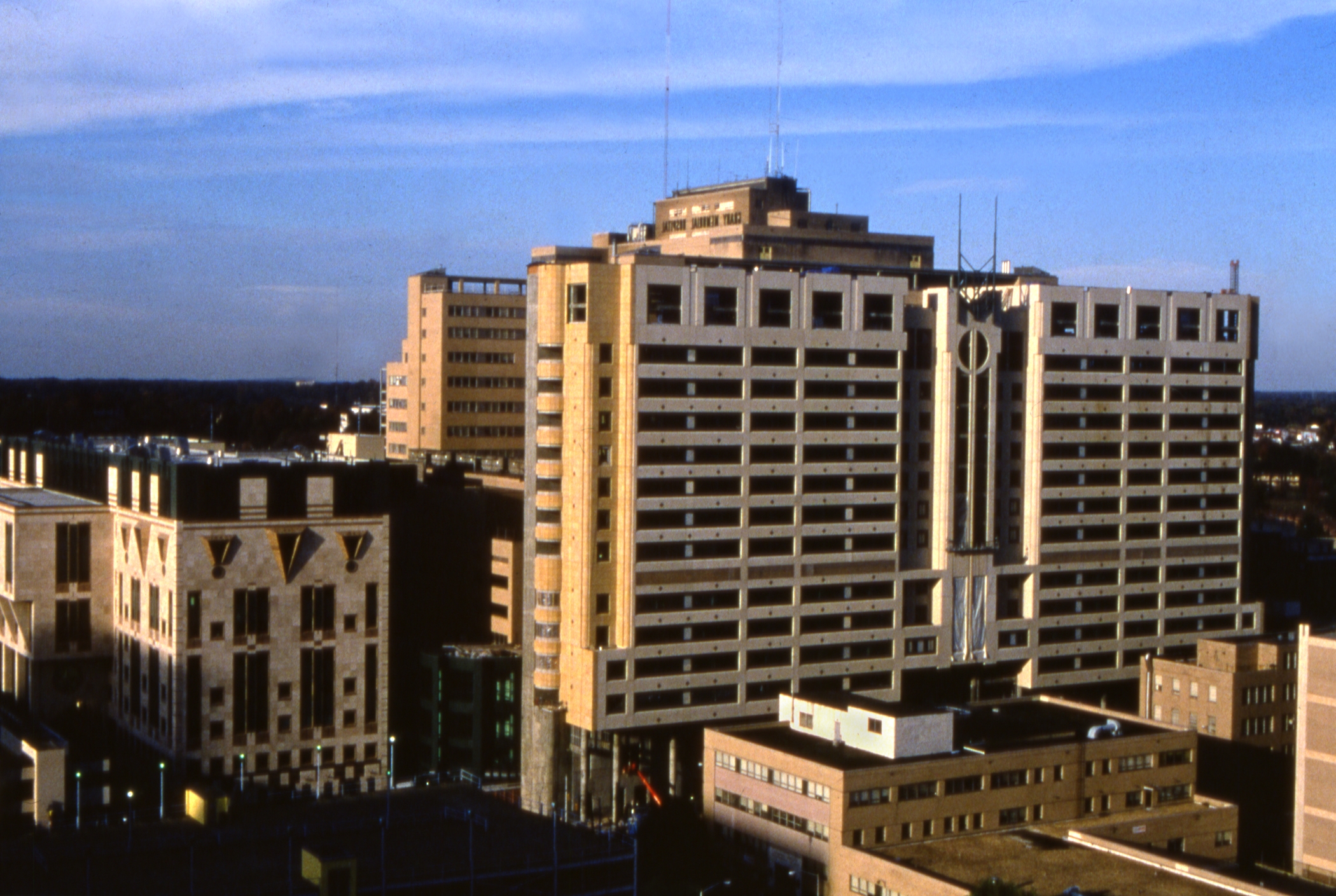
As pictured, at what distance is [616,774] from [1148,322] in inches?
2079

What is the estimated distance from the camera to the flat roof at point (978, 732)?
81.2 metres

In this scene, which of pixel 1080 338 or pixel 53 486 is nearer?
pixel 1080 338

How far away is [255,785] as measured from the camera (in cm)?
9306

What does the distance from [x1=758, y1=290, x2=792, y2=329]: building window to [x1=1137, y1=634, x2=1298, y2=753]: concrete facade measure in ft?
122

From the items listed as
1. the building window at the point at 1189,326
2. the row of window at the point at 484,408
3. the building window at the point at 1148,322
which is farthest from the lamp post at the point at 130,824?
the building window at the point at 1189,326

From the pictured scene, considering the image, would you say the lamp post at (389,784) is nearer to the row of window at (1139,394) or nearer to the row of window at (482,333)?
the row of window at (1139,394)

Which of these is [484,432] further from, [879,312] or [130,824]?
[130,824]

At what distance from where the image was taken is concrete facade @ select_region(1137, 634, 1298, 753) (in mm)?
101688

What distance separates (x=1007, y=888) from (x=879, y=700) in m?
25.1

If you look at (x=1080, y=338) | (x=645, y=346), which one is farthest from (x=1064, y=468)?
(x=645, y=346)

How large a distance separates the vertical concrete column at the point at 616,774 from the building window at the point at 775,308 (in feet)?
93.5

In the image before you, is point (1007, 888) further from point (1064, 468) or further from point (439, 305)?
point (439, 305)

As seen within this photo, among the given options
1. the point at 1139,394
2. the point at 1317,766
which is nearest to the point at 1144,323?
the point at 1139,394

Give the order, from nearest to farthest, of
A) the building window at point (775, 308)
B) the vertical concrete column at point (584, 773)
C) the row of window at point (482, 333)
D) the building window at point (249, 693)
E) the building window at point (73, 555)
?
the building window at point (249, 693), the vertical concrete column at point (584, 773), the building window at point (775, 308), the building window at point (73, 555), the row of window at point (482, 333)
